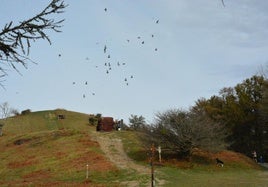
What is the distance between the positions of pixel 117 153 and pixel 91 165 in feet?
25.2

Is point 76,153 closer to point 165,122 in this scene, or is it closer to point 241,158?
point 165,122

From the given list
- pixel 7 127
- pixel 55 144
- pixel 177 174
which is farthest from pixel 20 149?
pixel 7 127

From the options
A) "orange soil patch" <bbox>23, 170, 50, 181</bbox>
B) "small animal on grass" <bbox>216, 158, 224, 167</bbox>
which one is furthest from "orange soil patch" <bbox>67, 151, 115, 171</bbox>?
"small animal on grass" <bbox>216, 158, 224, 167</bbox>

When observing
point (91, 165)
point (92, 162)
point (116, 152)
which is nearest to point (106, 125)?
point (116, 152)

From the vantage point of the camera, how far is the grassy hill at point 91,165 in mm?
31688

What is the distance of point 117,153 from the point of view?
47562 millimetres

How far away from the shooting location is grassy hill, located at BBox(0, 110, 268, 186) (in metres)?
31.7

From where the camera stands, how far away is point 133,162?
140 ft

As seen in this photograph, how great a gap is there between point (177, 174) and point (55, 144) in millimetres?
22984

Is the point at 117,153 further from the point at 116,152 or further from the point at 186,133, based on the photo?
the point at 186,133

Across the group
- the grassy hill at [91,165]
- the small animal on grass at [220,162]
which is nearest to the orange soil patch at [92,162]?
the grassy hill at [91,165]

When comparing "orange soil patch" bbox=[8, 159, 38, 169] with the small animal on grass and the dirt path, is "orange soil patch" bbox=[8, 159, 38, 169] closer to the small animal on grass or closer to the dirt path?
the dirt path

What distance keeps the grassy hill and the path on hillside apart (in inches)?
6.2

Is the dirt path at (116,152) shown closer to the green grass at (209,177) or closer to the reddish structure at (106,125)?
the green grass at (209,177)
